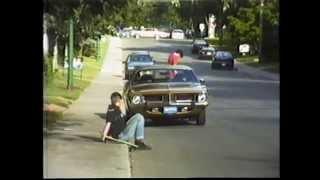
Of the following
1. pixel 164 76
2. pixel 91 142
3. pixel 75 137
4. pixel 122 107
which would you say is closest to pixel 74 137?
pixel 75 137

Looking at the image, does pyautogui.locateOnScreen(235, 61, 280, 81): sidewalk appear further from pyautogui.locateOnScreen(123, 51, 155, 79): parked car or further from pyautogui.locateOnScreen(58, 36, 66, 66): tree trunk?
pyautogui.locateOnScreen(58, 36, 66, 66): tree trunk

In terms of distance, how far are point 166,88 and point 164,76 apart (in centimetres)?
19

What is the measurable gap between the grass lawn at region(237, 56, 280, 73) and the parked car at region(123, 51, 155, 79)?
115cm

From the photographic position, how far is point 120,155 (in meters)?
8.59

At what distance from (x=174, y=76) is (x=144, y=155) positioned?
122 centimetres

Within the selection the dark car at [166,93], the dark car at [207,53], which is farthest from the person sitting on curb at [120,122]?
the dark car at [207,53]

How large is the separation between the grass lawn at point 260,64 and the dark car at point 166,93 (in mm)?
602

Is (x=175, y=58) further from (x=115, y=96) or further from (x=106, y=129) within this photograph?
(x=106, y=129)

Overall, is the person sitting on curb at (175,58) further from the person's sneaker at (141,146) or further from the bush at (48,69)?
the bush at (48,69)

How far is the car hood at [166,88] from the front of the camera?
933 cm

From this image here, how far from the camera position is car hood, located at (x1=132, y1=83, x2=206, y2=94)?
9.33 meters

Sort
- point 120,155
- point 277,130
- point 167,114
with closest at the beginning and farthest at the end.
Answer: point 277,130 < point 120,155 < point 167,114
